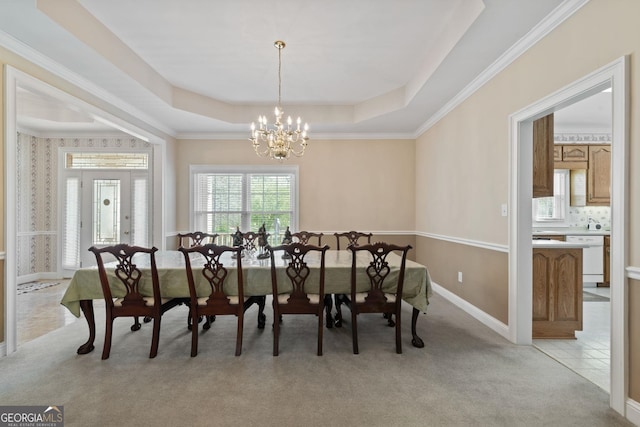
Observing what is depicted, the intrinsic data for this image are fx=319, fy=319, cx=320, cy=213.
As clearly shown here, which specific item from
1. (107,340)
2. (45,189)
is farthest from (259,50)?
(45,189)

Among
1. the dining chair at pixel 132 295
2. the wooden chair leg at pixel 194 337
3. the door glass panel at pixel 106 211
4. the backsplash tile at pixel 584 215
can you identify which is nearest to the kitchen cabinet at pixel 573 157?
the backsplash tile at pixel 584 215

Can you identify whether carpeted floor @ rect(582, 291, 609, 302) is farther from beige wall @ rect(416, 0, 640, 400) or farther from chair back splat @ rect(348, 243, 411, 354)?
chair back splat @ rect(348, 243, 411, 354)

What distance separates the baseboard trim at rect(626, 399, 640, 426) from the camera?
1827mm

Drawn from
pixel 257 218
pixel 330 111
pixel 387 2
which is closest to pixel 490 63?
pixel 387 2

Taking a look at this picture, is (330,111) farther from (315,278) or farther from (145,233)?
(145,233)

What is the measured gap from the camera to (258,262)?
122 inches

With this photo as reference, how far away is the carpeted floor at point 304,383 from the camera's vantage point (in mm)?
1918

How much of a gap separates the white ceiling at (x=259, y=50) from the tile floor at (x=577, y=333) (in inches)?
96.3

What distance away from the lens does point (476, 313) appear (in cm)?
370

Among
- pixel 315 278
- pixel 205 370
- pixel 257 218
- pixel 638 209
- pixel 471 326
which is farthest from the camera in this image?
pixel 257 218

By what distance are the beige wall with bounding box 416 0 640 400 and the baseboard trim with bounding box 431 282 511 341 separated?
7 cm

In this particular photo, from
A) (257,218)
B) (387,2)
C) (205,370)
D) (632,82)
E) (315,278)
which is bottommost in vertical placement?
(205,370)

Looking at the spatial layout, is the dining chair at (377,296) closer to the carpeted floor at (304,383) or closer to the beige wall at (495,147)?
the carpeted floor at (304,383)

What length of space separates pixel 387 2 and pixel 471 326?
3237mm
